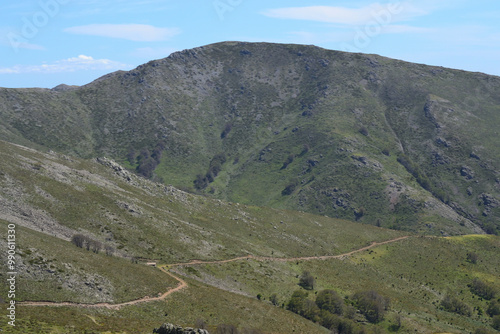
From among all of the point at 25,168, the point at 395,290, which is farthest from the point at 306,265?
the point at 25,168

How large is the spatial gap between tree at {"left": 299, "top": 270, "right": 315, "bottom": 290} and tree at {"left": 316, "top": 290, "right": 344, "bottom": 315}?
7064 millimetres

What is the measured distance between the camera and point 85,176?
11456cm

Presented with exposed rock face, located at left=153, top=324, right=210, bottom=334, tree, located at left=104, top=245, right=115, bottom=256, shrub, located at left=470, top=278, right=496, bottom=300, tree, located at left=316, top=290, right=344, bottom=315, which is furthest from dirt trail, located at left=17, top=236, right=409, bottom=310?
shrub, located at left=470, top=278, right=496, bottom=300

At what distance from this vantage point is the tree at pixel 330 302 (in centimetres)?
8819

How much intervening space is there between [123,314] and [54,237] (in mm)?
26582

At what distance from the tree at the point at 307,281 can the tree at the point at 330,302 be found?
7.06 meters

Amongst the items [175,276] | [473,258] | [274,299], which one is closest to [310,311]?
[274,299]

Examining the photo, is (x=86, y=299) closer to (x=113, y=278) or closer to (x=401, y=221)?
(x=113, y=278)

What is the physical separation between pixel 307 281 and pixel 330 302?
11.0 m

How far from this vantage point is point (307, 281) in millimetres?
99125

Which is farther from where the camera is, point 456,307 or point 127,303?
point 456,307

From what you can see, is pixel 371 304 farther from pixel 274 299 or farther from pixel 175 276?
pixel 175 276

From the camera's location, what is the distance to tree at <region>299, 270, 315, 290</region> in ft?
323

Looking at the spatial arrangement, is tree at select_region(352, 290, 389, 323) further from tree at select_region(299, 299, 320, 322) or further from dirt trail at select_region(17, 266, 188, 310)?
dirt trail at select_region(17, 266, 188, 310)
